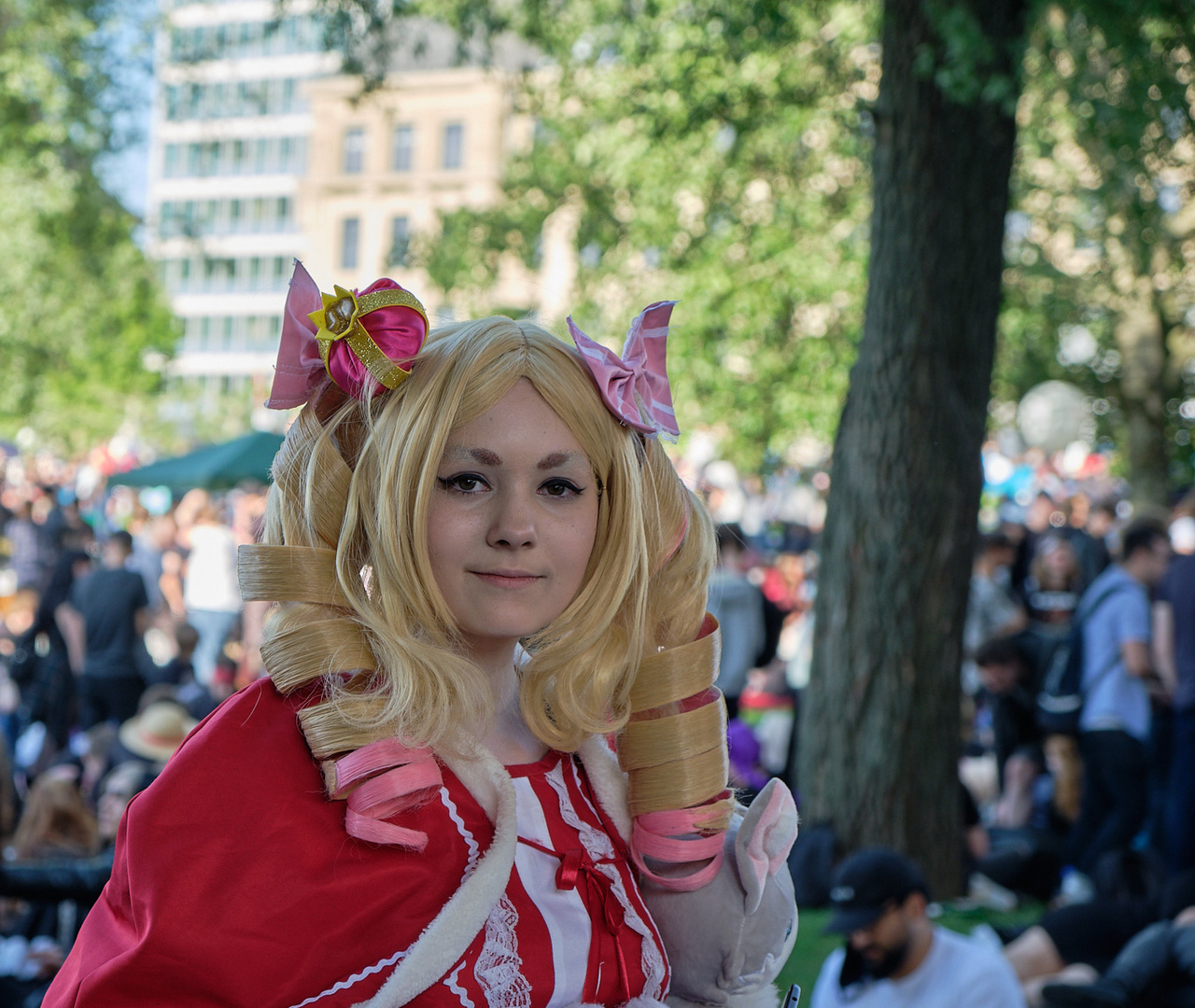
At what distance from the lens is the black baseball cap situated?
13.0ft

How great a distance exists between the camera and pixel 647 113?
7.75 m

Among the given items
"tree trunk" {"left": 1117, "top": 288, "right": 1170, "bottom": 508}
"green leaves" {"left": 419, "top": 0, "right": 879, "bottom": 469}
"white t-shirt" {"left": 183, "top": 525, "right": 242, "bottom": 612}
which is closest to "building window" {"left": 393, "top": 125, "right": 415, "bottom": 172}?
"green leaves" {"left": 419, "top": 0, "right": 879, "bottom": 469}

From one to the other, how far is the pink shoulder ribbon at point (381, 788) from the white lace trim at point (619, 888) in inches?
10.5

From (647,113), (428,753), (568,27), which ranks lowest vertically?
(428,753)

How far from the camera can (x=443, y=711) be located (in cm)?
161

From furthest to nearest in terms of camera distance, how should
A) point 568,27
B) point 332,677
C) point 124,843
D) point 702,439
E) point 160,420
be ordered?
point 160,420 → point 702,439 → point 568,27 → point 332,677 → point 124,843

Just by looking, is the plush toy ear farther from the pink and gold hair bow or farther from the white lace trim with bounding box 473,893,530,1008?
the pink and gold hair bow

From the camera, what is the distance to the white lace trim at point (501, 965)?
154 cm

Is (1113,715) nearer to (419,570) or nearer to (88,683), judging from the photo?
(419,570)

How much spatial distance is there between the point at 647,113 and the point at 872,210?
A: 3.18 metres

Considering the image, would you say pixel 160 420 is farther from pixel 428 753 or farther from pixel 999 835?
pixel 428 753

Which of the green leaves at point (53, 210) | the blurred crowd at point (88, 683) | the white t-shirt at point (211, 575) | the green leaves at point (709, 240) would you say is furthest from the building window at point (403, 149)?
the white t-shirt at point (211, 575)

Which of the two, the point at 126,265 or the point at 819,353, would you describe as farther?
the point at 126,265

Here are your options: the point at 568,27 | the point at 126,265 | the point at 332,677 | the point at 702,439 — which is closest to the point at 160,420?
the point at 126,265
